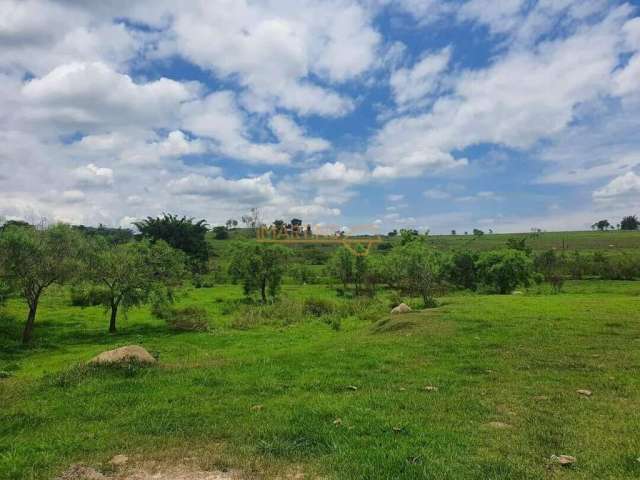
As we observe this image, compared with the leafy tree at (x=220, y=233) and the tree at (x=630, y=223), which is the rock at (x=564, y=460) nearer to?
the leafy tree at (x=220, y=233)

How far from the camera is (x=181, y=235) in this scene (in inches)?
3221

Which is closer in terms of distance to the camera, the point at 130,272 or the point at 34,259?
the point at 34,259

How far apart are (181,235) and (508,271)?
58999 millimetres

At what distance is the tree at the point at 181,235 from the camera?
80.9 m

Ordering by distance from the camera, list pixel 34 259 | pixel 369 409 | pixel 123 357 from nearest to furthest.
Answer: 1. pixel 369 409
2. pixel 123 357
3. pixel 34 259

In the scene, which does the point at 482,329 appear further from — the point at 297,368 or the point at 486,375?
the point at 297,368

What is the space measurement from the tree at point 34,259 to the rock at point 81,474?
21.3 m

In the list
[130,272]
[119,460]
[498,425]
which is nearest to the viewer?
[119,460]

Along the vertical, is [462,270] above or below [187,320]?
above

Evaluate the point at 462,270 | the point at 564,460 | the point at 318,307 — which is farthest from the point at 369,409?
the point at 462,270

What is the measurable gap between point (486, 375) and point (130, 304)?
83.4 feet

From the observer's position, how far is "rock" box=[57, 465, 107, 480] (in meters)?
6.18

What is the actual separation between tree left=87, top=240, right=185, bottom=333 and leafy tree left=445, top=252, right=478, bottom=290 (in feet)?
168

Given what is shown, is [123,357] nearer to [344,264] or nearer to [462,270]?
[344,264]
